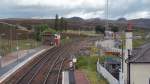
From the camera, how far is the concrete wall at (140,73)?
27.2m

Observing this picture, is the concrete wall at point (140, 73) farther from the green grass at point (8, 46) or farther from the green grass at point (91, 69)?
the green grass at point (8, 46)

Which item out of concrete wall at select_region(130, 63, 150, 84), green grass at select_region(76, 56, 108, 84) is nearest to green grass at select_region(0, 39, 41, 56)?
green grass at select_region(76, 56, 108, 84)

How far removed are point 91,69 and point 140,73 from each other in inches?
788

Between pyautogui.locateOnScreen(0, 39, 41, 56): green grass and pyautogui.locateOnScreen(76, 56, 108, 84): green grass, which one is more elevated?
pyautogui.locateOnScreen(0, 39, 41, 56): green grass

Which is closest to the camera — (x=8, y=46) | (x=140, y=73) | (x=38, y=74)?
(x=140, y=73)

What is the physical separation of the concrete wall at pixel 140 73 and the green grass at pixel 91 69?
8.71 m

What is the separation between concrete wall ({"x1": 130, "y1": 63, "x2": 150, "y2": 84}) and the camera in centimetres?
2720

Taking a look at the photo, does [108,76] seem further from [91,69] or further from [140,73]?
[91,69]

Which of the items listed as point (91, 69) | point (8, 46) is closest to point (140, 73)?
point (91, 69)

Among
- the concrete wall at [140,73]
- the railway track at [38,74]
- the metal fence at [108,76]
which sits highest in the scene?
the concrete wall at [140,73]

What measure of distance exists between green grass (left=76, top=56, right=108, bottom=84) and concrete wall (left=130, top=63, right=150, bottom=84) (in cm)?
871

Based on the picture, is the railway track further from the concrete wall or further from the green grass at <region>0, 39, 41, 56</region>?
the green grass at <region>0, 39, 41, 56</region>

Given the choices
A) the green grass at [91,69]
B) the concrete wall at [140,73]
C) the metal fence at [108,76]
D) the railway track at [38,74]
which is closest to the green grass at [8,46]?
the railway track at [38,74]

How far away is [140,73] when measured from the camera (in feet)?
89.8
